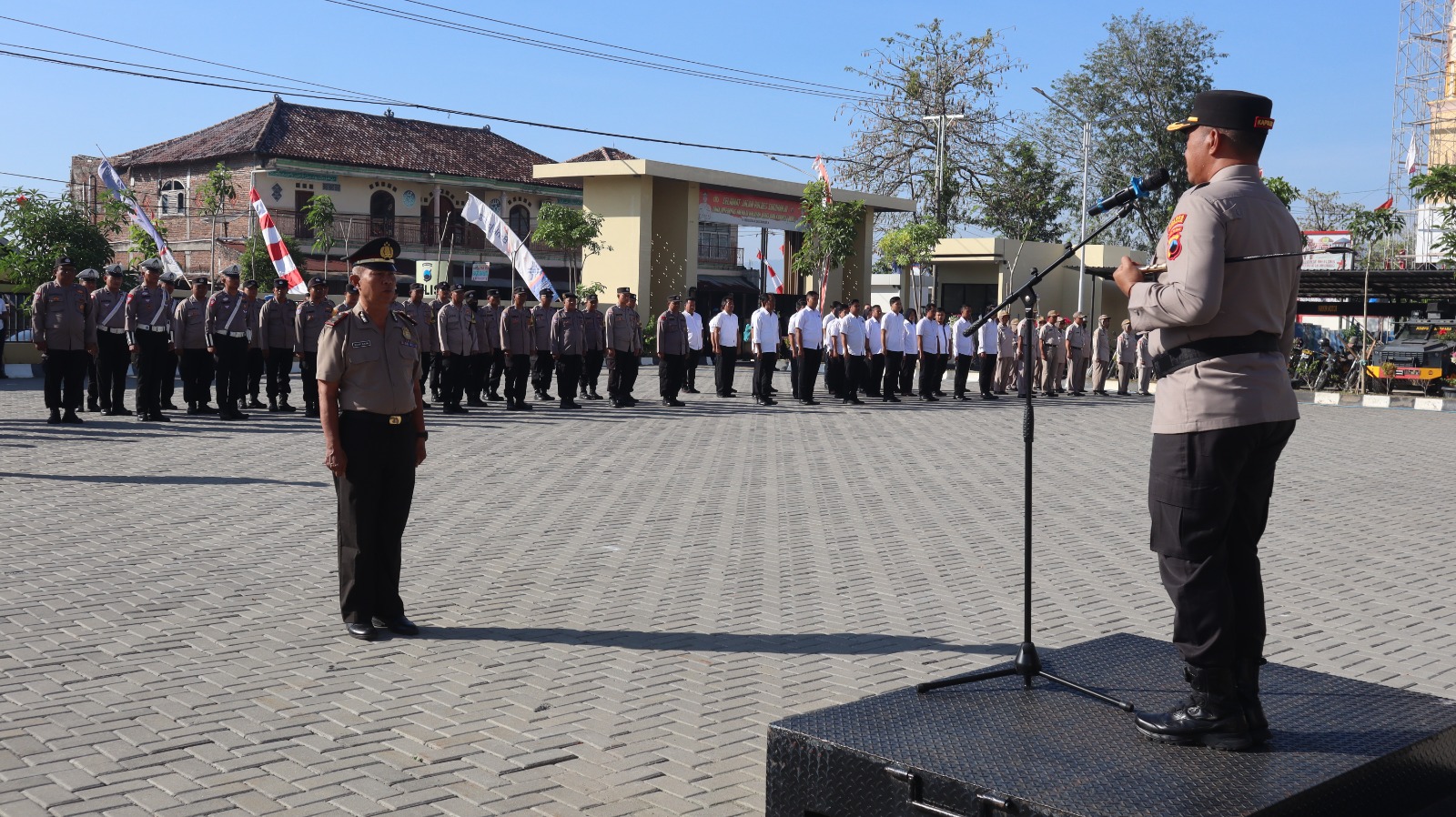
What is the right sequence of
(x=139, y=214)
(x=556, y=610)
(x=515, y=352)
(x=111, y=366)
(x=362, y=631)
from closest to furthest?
(x=362, y=631) → (x=556, y=610) → (x=111, y=366) → (x=515, y=352) → (x=139, y=214)

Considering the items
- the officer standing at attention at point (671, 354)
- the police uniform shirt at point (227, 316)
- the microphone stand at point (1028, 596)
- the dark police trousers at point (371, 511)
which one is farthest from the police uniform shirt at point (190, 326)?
the microphone stand at point (1028, 596)

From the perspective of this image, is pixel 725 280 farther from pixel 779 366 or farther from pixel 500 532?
pixel 500 532

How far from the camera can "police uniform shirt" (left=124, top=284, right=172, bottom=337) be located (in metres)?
16.8

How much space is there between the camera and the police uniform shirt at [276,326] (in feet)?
60.8

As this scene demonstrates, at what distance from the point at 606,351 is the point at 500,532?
12.8m

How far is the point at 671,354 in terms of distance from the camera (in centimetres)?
2230

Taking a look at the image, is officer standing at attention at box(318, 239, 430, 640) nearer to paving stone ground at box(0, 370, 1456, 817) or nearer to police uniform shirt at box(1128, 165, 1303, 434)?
paving stone ground at box(0, 370, 1456, 817)

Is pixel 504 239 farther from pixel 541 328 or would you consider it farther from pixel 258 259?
pixel 258 259

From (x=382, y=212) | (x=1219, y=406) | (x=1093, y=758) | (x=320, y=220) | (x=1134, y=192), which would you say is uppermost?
(x=382, y=212)

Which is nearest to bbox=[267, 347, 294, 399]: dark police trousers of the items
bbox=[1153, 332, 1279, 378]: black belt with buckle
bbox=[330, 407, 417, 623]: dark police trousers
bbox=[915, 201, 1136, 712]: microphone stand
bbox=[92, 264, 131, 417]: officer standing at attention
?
bbox=[92, 264, 131, 417]: officer standing at attention

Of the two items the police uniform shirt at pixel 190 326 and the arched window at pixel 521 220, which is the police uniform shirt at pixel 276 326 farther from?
the arched window at pixel 521 220

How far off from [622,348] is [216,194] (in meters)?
30.9

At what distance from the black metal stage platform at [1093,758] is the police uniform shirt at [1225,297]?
3.25 ft

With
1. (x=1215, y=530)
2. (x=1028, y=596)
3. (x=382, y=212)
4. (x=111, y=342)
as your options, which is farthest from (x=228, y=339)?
(x=382, y=212)
